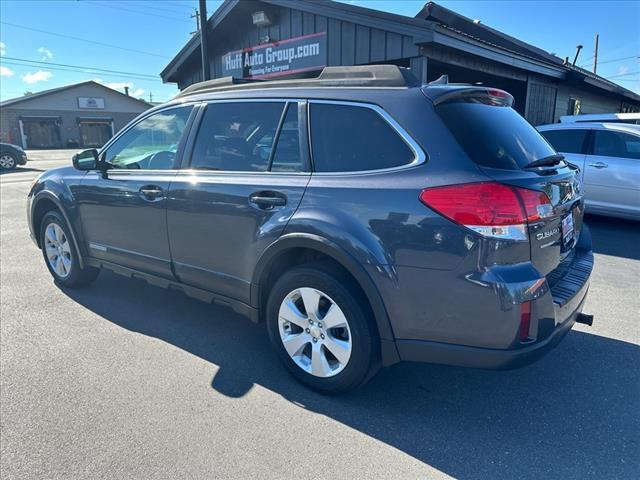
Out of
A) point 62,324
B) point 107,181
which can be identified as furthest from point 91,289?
point 107,181

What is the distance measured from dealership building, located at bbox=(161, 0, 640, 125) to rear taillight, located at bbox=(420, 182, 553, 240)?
6.01 meters

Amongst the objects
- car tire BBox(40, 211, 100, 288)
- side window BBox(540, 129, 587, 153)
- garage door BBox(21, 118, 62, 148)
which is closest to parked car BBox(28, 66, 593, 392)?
car tire BBox(40, 211, 100, 288)

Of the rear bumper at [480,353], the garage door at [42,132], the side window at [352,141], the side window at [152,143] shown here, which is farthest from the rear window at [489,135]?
the garage door at [42,132]

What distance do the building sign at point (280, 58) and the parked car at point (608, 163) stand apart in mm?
5181

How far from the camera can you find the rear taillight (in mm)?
2191

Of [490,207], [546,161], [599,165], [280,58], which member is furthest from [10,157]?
[490,207]

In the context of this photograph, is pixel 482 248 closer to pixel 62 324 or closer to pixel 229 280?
pixel 229 280

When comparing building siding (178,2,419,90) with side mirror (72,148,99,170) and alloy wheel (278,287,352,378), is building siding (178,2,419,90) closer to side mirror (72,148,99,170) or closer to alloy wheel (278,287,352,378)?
side mirror (72,148,99,170)

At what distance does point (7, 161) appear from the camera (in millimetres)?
21516

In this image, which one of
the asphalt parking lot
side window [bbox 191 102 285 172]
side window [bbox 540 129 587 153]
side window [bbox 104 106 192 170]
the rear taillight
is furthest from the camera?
side window [bbox 540 129 587 153]

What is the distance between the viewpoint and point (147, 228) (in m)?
3.71

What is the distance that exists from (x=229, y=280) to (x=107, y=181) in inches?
65.4

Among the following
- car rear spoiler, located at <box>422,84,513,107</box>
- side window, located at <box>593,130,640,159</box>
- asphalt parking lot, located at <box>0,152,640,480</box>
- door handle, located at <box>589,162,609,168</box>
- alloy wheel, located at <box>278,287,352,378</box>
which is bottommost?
asphalt parking lot, located at <box>0,152,640,480</box>

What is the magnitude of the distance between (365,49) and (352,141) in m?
6.86
